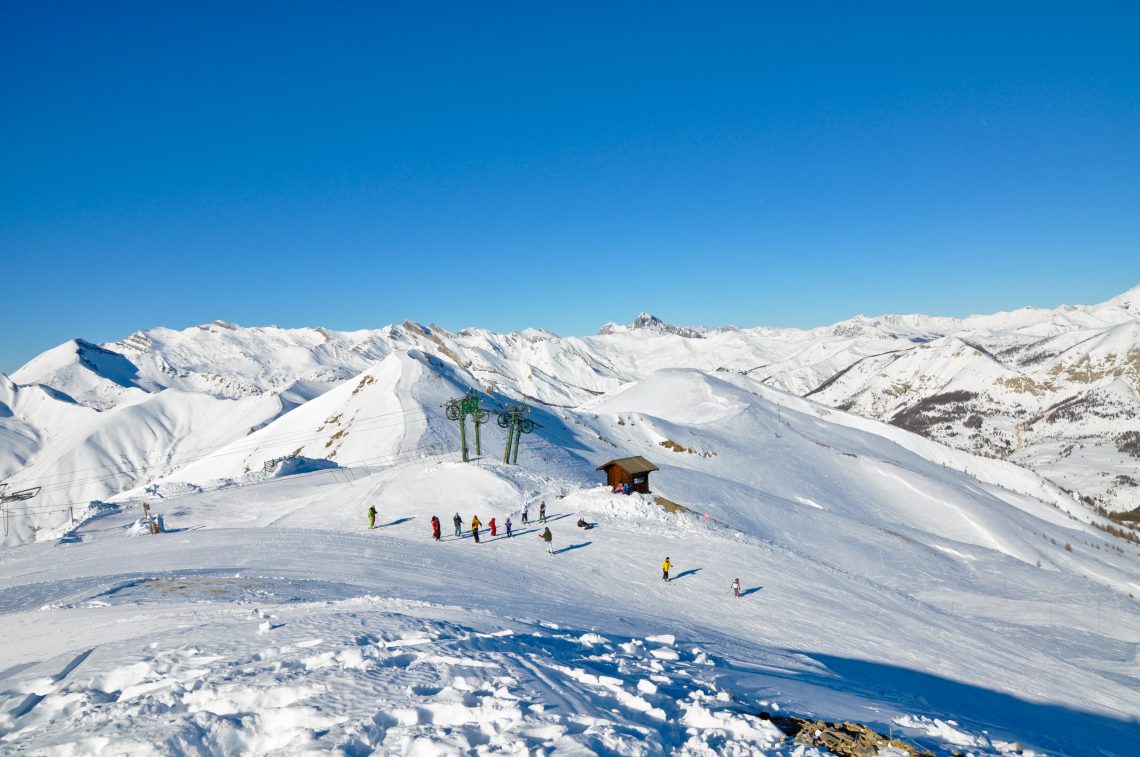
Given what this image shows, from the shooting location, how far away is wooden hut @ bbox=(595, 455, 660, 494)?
37.2 meters

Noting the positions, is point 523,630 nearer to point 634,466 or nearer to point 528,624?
point 528,624

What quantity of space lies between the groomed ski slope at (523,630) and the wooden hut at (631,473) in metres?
1.88

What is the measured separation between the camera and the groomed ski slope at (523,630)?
8375 mm

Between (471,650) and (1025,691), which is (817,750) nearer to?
(471,650)

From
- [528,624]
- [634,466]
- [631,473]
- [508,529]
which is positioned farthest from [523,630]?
[634,466]

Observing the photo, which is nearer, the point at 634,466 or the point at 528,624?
the point at 528,624

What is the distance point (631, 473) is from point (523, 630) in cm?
2414

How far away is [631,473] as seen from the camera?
37188 mm

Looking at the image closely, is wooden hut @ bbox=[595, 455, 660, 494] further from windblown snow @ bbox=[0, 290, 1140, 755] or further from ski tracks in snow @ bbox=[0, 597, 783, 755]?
ski tracks in snow @ bbox=[0, 597, 783, 755]

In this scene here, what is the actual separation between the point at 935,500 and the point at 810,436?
2970cm

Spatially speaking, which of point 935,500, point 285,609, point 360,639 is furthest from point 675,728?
point 935,500

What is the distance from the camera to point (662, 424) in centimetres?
8469

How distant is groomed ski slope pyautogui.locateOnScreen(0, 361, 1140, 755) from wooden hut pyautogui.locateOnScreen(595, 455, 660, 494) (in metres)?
1.88

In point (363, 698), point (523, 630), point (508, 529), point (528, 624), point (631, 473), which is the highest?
point (363, 698)
